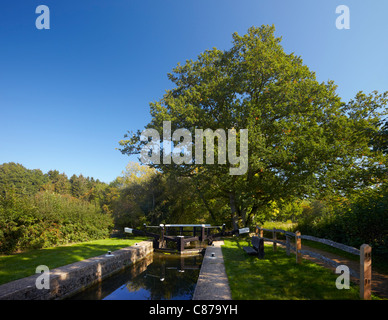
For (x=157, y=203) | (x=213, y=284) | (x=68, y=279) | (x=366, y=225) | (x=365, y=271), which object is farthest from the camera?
(x=157, y=203)

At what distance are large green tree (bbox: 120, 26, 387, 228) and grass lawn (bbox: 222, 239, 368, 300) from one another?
7057 mm

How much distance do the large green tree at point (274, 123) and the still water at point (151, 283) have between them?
644cm

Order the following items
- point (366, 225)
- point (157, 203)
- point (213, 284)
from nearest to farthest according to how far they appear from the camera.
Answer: point (213, 284)
point (366, 225)
point (157, 203)

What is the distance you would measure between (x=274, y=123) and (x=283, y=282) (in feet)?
37.1

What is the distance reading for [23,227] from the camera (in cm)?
1123

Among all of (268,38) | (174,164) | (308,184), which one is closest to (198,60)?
(268,38)

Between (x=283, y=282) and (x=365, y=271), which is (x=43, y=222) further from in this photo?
(x=365, y=271)

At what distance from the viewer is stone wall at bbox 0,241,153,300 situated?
5.43 metres

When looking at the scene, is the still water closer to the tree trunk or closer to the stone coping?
the stone coping

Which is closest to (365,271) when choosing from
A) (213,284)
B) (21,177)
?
(213,284)

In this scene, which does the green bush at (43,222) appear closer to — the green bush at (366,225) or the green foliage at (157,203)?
the green foliage at (157,203)

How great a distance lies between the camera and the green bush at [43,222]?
10836 mm

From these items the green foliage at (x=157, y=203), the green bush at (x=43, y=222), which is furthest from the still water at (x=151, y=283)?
the green foliage at (x=157, y=203)

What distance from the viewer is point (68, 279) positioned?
696cm
